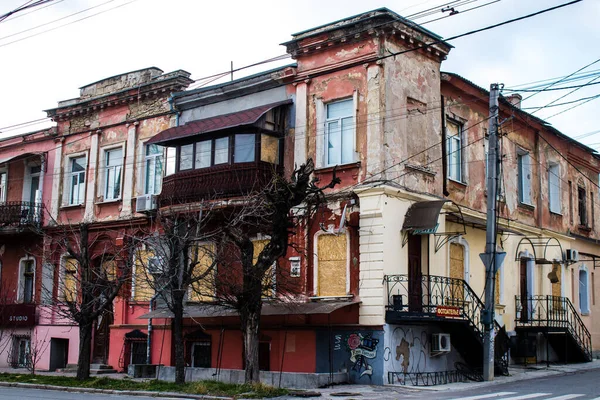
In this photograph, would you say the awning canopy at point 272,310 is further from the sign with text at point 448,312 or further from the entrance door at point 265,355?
the sign with text at point 448,312

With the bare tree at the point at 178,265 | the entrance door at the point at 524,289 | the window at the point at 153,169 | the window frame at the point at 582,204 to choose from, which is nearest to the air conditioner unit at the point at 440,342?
the bare tree at the point at 178,265

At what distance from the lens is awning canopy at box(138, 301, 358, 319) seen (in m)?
19.9

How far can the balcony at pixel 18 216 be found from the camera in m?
29.1

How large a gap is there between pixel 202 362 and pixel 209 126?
7.44m

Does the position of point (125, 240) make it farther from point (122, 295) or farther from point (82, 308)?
point (82, 308)

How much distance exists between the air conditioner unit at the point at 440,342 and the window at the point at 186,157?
30.4 ft

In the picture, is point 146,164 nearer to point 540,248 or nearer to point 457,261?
Answer: point 457,261

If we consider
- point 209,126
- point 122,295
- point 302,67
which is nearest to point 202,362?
point 122,295

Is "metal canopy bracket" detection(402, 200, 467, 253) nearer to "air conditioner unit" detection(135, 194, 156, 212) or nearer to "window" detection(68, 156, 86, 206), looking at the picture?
"air conditioner unit" detection(135, 194, 156, 212)

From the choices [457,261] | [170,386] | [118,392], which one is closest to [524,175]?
[457,261]

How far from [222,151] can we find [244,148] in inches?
34.7

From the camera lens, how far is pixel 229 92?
954 inches

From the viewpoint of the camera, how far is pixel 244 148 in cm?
2261

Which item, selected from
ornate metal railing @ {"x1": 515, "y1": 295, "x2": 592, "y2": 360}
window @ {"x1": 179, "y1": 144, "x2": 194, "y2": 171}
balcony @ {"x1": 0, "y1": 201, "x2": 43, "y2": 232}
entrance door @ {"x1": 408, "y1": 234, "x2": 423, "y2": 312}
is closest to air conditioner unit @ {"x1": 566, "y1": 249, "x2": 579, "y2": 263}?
ornate metal railing @ {"x1": 515, "y1": 295, "x2": 592, "y2": 360}
